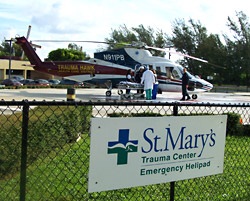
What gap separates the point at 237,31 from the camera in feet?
228

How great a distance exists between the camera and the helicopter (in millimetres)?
25688

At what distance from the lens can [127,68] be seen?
25797mm

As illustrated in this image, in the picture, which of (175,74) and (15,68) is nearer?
(175,74)

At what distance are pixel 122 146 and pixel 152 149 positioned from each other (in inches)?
14.2

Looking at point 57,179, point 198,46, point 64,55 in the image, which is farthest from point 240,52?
point 57,179

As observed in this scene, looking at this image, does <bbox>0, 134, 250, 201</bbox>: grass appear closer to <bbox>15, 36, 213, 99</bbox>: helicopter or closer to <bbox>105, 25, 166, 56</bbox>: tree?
<bbox>15, 36, 213, 99</bbox>: helicopter

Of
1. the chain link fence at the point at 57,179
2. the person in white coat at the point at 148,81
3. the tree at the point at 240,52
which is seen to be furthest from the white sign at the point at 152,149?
the tree at the point at 240,52

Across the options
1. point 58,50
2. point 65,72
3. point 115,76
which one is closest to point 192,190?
point 115,76

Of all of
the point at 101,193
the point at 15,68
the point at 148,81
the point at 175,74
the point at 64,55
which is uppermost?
the point at 64,55

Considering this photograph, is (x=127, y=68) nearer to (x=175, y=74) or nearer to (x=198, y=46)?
(x=175, y=74)

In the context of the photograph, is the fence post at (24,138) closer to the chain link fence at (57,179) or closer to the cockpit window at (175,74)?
the chain link fence at (57,179)

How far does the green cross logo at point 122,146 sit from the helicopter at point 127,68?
21.5 meters

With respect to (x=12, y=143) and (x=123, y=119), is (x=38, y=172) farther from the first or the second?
(x=123, y=119)

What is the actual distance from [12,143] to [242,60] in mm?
65439
